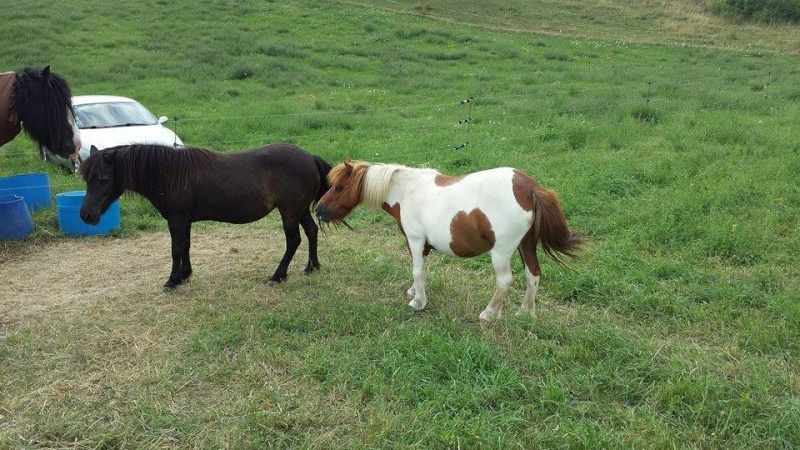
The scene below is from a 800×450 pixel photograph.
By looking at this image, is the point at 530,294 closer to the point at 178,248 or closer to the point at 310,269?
the point at 310,269

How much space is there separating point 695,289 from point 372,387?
2.89 meters

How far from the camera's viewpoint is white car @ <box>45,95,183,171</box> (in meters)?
9.41

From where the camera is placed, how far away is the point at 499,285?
14.4ft

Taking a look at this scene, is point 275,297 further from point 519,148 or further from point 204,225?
point 519,148

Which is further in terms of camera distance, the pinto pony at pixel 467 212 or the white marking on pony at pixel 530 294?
the white marking on pony at pixel 530 294

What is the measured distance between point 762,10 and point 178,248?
33.1m

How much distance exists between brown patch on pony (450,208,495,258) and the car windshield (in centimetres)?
765

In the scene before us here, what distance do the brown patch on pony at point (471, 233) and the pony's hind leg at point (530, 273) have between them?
1.01ft

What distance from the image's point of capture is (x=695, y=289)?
506 centimetres

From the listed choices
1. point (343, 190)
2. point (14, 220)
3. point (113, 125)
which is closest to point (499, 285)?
point (343, 190)

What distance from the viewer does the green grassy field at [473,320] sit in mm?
3365

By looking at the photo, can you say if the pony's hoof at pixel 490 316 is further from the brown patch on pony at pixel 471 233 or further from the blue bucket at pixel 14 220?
the blue bucket at pixel 14 220

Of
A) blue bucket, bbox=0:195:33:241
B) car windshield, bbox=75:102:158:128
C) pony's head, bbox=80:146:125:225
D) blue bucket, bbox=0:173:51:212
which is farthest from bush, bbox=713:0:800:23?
pony's head, bbox=80:146:125:225

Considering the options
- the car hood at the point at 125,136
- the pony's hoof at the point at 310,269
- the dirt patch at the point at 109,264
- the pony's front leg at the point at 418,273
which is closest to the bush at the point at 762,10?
the car hood at the point at 125,136
